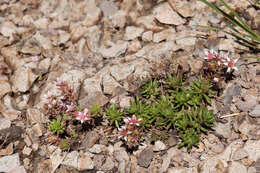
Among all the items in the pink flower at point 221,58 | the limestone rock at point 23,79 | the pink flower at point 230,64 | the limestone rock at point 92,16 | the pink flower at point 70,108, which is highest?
the limestone rock at point 92,16

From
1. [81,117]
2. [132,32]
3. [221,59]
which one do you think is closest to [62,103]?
[81,117]

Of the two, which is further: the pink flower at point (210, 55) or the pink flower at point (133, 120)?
the pink flower at point (210, 55)

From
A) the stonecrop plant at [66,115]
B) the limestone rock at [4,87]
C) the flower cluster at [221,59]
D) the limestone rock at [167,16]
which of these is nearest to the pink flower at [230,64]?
the flower cluster at [221,59]

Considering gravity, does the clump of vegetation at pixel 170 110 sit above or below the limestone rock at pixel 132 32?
below

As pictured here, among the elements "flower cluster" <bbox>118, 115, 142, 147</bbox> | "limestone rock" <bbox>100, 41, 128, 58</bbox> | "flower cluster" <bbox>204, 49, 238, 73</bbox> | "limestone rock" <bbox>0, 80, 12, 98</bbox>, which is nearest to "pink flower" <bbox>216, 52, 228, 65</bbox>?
"flower cluster" <bbox>204, 49, 238, 73</bbox>

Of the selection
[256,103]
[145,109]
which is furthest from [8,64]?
[256,103]

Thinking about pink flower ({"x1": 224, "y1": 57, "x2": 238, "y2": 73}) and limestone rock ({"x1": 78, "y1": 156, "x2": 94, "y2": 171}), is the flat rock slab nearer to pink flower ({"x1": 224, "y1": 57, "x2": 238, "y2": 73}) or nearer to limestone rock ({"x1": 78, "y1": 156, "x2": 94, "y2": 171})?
limestone rock ({"x1": 78, "y1": 156, "x2": 94, "y2": 171})

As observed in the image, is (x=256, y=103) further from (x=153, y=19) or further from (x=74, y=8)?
(x=74, y=8)

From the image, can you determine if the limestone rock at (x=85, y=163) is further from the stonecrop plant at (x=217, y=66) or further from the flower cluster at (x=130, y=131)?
the stonecrop plant at (x=217, y=66)
